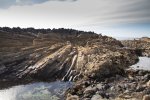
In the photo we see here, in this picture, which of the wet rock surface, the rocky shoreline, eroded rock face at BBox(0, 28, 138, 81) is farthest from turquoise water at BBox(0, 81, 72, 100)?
eroded rock face at BBox(0, 28, 138, 81)

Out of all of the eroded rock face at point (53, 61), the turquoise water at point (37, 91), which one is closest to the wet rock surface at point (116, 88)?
the turquoise water at point (37, 91)

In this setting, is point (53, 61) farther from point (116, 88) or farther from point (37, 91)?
point (116, 88)

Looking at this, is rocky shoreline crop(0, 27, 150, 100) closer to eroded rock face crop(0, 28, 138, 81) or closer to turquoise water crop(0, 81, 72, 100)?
eroded rock face crop(0, 28, 138, 81)

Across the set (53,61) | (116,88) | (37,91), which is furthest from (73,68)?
(116,88)

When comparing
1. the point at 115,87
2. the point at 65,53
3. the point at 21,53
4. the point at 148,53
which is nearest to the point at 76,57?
the point at 65,53

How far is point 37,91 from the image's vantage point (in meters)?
51.5

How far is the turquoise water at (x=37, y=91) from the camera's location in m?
46.9

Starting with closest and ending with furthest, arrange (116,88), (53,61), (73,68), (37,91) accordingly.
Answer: (116,88), (37,91), (73,68), (53,61)

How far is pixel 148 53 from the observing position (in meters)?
87.5

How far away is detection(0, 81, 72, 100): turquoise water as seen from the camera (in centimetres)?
4694

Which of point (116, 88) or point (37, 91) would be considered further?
point (37, 91)

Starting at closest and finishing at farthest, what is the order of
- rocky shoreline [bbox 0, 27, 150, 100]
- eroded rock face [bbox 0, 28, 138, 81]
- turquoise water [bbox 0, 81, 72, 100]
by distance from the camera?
1. rocky shoreline [bbox 0, 27, 150, 100]
2. turquoise water [bbox 0, 81, 72, 100]
3. eroded rock face [bbox 0, 28, 138, 81]

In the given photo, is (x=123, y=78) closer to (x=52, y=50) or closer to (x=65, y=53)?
(x=65, y=53)

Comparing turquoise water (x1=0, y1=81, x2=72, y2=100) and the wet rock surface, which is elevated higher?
the wet rock surface
